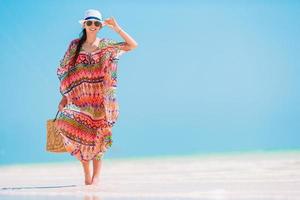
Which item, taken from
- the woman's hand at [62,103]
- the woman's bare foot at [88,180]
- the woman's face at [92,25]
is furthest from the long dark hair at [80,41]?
the woman's bare foot at [88,180]

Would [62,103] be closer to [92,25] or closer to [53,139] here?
[53,139]

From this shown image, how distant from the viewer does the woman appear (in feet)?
17.4

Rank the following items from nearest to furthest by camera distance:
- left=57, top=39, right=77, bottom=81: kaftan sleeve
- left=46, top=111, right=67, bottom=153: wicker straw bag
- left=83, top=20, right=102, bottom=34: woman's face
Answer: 1. left=83, top=20, right=102, bottom=34: woman's face
2. left=57, top=39, right=77, bottom=81: kaftan sleeve
3. left=46, top=111, right=67, bottom=153: wicker straw bag

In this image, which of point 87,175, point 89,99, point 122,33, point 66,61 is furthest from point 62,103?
point 122,33

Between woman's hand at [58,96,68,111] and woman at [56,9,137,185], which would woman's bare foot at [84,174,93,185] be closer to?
woman at [56,9,137,185]

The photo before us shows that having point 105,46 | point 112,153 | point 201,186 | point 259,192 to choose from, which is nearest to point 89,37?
point 105,46

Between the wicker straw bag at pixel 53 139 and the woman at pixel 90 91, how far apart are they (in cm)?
9

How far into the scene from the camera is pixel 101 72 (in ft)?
17.5

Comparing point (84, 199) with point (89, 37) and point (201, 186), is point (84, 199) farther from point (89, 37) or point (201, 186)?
point (89, 37)

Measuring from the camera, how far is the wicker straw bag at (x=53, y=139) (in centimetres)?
552

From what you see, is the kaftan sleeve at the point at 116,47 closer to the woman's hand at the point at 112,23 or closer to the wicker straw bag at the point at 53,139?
the woman's hand at the point at 112,23

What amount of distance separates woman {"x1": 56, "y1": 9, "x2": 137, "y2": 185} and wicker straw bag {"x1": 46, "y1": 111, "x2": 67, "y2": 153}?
9cm

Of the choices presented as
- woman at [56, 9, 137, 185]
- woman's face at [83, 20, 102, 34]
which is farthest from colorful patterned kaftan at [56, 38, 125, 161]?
woman's face at [83, 20, 102, 34]

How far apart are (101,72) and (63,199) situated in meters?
1.70
